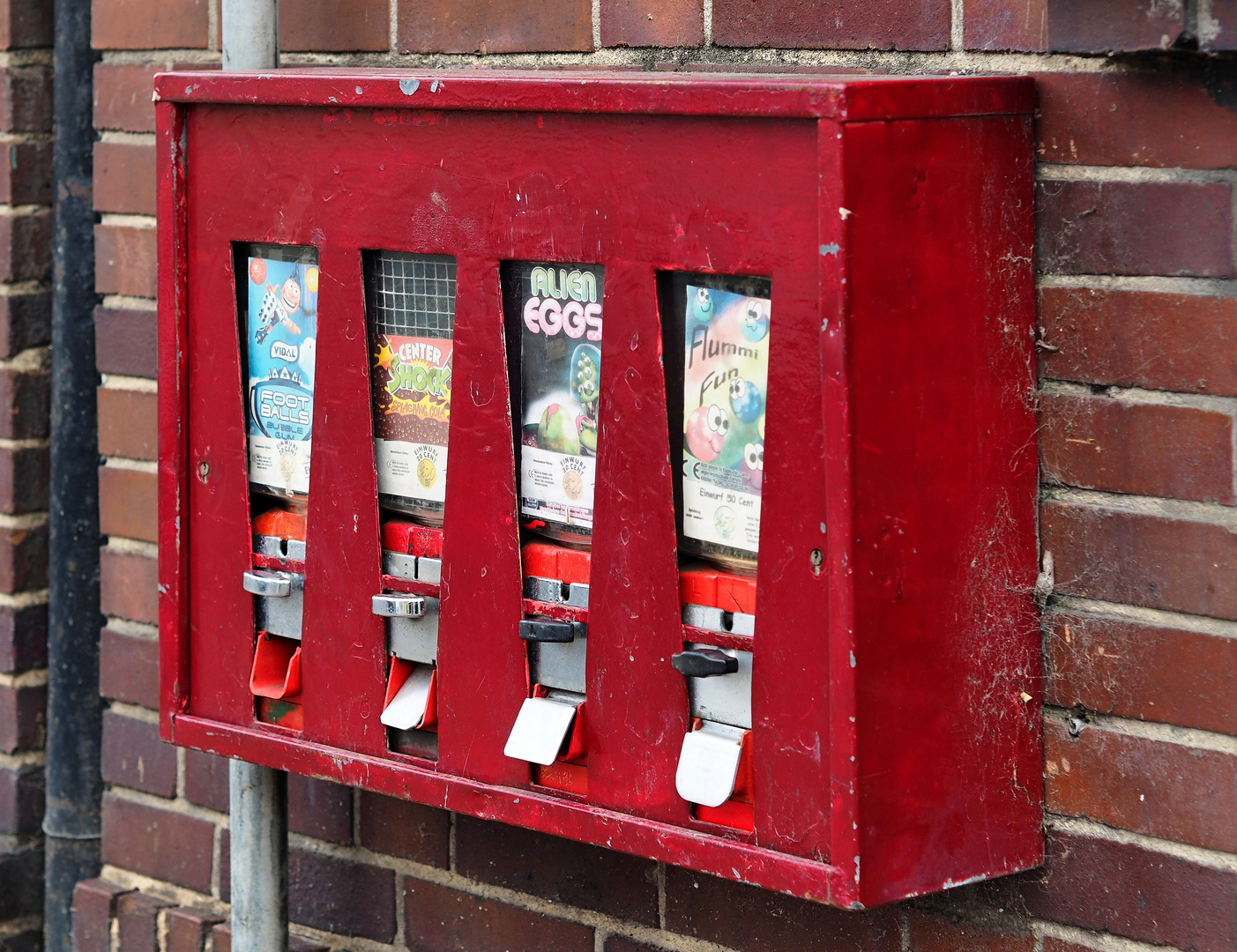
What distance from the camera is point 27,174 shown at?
212cm

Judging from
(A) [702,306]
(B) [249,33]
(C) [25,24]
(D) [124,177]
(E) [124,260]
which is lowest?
(A) [702,306]

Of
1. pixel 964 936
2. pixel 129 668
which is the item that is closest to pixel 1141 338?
pixel 964 936

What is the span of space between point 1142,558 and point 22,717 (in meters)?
1.54

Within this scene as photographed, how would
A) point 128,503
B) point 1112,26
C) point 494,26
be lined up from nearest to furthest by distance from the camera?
point 1112,26 → point 494,26 → point 128,503

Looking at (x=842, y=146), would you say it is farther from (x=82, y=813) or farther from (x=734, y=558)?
(x=82, y=813)

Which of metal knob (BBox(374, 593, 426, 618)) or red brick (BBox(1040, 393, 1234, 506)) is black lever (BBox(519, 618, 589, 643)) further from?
red brick (BBox(1040, 393, 1234, 506))

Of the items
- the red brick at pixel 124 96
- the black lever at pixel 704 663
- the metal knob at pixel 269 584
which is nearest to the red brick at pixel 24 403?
the red brick at pixel 124 96

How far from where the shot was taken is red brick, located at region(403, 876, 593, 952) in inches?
70.3

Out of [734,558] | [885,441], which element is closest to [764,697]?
[734,558]

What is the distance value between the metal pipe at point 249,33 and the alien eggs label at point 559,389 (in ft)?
1.61

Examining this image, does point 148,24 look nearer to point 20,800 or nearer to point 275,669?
point 275,669

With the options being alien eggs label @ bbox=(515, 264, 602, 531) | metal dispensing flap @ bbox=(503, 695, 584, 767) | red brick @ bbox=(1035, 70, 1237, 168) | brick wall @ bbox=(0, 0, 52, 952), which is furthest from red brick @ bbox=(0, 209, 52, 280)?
red brick @ bbox=(1035, 70, 1237, 168)

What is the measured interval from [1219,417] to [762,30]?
22.0 inches

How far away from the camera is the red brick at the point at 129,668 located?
6.87ft
